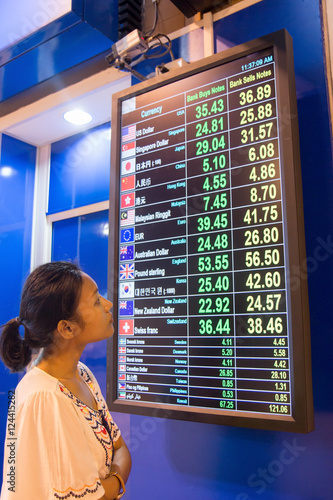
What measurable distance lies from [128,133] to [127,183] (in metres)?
0.24

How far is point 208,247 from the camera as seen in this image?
1.72 metres


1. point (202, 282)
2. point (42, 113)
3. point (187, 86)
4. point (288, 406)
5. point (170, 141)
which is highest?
point (42, 113)

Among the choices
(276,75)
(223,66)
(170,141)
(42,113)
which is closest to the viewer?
(276,75)

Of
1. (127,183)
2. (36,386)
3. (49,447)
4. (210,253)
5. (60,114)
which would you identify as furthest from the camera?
(60,114)

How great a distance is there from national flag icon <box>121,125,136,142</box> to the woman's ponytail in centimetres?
100

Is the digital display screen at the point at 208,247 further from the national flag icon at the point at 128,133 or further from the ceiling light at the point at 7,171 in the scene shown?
the ceiling light at the point at 7,171

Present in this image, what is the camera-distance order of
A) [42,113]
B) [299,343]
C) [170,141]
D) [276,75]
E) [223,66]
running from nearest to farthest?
[299,343] < [276,75] < [223,66] < [170,141] < [42,113]

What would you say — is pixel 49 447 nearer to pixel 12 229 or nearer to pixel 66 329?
pixel 66 329

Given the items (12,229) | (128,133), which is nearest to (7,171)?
(12,229)

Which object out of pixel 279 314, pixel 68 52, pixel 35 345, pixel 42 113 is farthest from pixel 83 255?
pixel 279 314

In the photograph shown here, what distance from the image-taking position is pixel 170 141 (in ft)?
6.24

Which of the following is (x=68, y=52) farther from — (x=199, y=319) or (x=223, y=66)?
(x=199, y=319)

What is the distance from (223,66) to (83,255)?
1474 mm

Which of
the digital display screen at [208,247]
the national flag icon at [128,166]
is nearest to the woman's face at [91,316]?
the digital display screen at [208,247]
